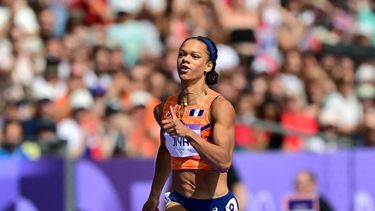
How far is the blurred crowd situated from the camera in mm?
14750

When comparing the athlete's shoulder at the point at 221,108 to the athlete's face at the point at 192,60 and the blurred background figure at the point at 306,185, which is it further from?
the blurred background figure at the point at 306,185

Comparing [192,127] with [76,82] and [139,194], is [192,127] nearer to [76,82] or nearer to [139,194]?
[139,194]

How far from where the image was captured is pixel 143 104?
1532cm

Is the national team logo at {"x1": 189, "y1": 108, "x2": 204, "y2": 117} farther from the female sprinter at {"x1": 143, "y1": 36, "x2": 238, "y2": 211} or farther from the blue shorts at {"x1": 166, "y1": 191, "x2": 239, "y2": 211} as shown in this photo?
the blue shorts at {"x1": 166, "y1": 191, "x2": 239, "y2": 211}

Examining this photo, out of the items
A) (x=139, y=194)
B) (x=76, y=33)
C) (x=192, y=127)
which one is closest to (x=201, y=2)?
(x=76, y=33)

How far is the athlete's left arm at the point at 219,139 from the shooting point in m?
8.27

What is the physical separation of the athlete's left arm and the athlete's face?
0.85ft

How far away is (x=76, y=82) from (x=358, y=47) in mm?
7188

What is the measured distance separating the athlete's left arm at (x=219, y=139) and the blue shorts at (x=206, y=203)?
346 millimetres

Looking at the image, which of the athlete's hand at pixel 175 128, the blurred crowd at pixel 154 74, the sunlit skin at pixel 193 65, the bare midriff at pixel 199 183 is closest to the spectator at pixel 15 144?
the blurred crowd at pixel 154 74

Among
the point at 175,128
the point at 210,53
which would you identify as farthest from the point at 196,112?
the point at 175,128

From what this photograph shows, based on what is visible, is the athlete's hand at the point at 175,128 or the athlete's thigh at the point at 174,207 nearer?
the athlete's hand at the point at 175,128

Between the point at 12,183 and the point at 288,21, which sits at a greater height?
the point at 288,21

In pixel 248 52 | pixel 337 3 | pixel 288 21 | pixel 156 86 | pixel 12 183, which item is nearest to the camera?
pixel 12 183
